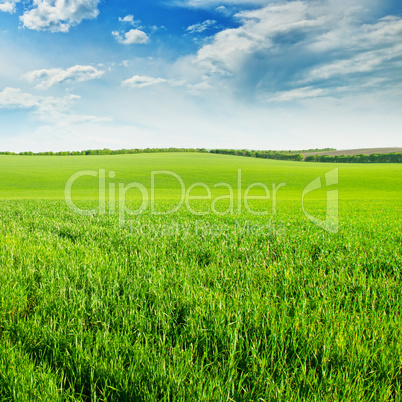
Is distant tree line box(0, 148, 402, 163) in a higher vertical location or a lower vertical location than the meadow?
higher

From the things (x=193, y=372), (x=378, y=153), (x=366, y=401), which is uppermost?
(x=378, y=153)

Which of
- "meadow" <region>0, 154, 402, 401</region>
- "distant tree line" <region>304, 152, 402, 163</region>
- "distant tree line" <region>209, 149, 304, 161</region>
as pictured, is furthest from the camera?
"distant tree line" <region>209, 149, 304, 161</region>

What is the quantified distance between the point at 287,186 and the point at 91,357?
5233 centimetres

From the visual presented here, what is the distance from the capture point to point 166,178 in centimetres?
5697

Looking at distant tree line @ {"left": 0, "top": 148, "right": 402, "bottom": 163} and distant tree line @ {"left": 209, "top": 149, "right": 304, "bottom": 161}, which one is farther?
distant tree line @ {"left": 209, "top": 149, "right": 304, "bottom": 161}

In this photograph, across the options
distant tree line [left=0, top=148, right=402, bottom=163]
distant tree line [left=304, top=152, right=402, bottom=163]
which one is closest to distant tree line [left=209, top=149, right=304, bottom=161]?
distant tree line [left=0, top=148, right=402, bottom=163]

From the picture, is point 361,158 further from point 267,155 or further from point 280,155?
point 267,155

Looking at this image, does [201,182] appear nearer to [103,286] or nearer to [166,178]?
[166,178]

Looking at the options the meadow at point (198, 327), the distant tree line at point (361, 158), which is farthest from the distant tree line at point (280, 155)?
the meadow at point (198, 327)

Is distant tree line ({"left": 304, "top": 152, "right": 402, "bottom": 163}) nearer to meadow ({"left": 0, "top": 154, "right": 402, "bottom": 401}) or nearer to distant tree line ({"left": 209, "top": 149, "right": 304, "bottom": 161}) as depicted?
distant tree line ({"left": 209, "top": 149, "right": 304, "bottom": 161})

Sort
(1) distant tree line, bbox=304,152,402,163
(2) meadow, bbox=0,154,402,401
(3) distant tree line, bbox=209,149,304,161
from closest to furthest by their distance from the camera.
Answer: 1. (2) meadow, bbox=0,154,402,401
2. (1) distant tree line, bbox=304,152,402,163
3. (3) distant tree line, bbox=209,149,304,161

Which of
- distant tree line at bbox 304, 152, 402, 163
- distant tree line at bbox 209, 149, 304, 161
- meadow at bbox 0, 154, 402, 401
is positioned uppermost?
distant tree line at bbox 209, 149, 304, 161

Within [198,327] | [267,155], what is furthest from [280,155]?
[198,327]

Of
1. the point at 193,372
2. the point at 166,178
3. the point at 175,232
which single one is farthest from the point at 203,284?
the point at 166,178
